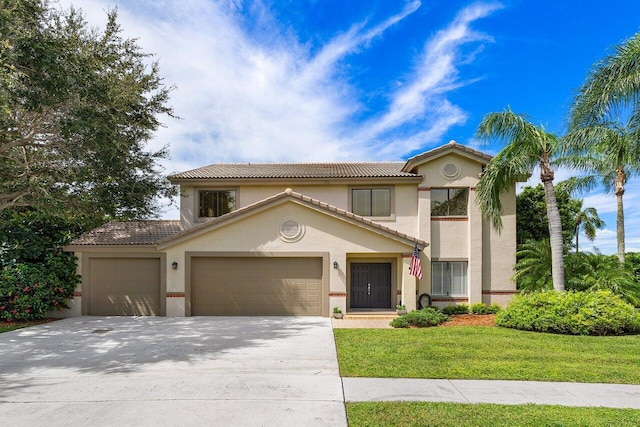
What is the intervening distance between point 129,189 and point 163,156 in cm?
227

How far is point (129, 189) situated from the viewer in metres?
14.8

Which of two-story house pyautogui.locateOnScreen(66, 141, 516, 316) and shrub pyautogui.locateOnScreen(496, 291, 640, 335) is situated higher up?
two-story house pyautogui.locateOnScreen(66, 141, 516, 316)

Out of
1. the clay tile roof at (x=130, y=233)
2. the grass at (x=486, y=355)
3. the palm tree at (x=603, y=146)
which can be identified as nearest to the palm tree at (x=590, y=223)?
the palm tree at (x=603, y=146)

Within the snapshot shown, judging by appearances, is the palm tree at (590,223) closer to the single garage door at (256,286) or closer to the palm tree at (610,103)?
the palm tree at (610,103)

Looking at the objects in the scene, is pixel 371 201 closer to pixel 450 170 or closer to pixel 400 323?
pixel 450 170

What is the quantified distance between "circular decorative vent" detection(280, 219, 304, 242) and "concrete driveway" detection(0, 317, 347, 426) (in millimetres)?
3826

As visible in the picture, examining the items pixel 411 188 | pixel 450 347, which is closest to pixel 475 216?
pixel 411 188

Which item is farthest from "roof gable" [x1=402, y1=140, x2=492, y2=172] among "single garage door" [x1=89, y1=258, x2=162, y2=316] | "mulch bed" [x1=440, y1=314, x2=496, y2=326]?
"single garage door" [x1=89, y1=258, x2=162, y2=316]

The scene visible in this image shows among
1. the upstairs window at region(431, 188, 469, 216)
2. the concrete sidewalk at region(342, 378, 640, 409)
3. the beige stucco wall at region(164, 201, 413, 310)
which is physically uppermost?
the upstairs window at region(431, 188, 469, 216)

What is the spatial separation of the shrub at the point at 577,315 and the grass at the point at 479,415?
20.9 feet

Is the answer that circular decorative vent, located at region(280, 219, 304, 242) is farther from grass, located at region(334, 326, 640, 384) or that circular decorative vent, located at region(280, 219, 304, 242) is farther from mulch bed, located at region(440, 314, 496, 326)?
mulch bed, located at region(440, 314, 496, 326)

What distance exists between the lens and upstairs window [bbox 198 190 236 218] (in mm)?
17156

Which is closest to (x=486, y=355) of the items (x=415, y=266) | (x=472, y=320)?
(x=472, y=320)

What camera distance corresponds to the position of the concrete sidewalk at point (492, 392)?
20.4 ft
